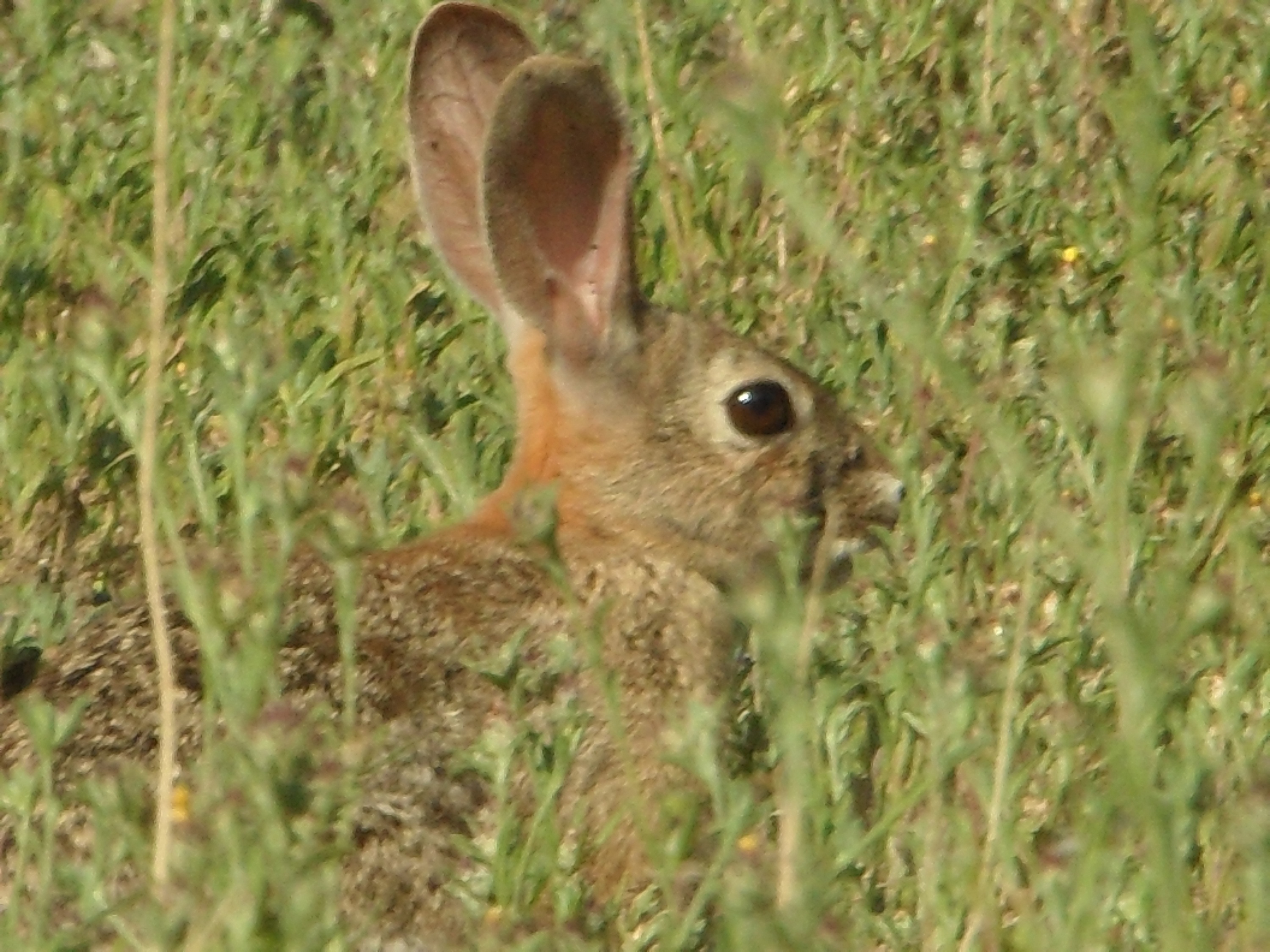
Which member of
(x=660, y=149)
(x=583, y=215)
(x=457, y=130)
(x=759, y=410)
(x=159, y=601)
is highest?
(x=660, y=149)

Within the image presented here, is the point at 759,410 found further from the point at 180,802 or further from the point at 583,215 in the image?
the point at 180,802

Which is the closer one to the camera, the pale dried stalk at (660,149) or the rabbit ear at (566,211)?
the rabbit ear at (566,211)

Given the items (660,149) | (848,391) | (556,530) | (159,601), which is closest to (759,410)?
(848,391)

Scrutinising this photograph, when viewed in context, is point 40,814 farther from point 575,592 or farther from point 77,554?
point 77,554

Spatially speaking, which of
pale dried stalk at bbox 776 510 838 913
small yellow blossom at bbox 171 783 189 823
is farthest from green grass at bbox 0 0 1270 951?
small yellow blossom at bbox 171 783 189 823

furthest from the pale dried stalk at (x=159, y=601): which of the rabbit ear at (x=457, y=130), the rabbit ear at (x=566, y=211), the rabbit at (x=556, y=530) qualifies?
the rabbit ear at (x=457, y=130)

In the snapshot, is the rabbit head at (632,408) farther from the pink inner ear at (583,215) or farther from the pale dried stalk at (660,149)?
the pale dried stalk at (660,149)
